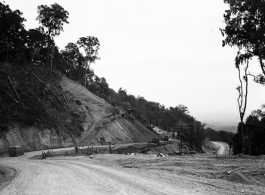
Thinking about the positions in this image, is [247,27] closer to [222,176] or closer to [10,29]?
[222,176]

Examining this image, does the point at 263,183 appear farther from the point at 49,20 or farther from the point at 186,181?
the point at 49,20

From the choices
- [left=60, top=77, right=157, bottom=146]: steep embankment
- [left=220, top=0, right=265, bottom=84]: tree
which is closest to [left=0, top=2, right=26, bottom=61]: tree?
[left=60, top=77, right=157, bottom=146]: steep embankment

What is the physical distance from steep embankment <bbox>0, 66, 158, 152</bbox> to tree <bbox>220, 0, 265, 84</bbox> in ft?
91.8

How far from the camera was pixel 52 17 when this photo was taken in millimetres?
46719

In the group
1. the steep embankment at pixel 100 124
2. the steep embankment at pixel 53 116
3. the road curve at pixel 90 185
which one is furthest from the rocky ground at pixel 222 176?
the steep embankment at pixel 100 124

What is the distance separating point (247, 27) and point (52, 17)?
1547 inches

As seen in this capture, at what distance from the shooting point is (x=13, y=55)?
52188mm

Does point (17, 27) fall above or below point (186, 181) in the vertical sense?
above

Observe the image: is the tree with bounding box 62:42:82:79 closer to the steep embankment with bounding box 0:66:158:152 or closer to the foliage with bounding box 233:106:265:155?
the steep embankment with bounding box 0:66:158:152

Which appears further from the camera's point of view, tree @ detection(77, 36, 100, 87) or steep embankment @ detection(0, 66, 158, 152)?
tree @ detection(77, 36, 100, 87)

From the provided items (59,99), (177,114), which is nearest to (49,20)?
(59,99)

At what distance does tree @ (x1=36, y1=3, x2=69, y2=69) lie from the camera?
46050mm

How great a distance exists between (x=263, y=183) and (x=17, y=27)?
51.8 metres

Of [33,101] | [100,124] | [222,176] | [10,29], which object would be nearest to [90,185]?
[222,176]
